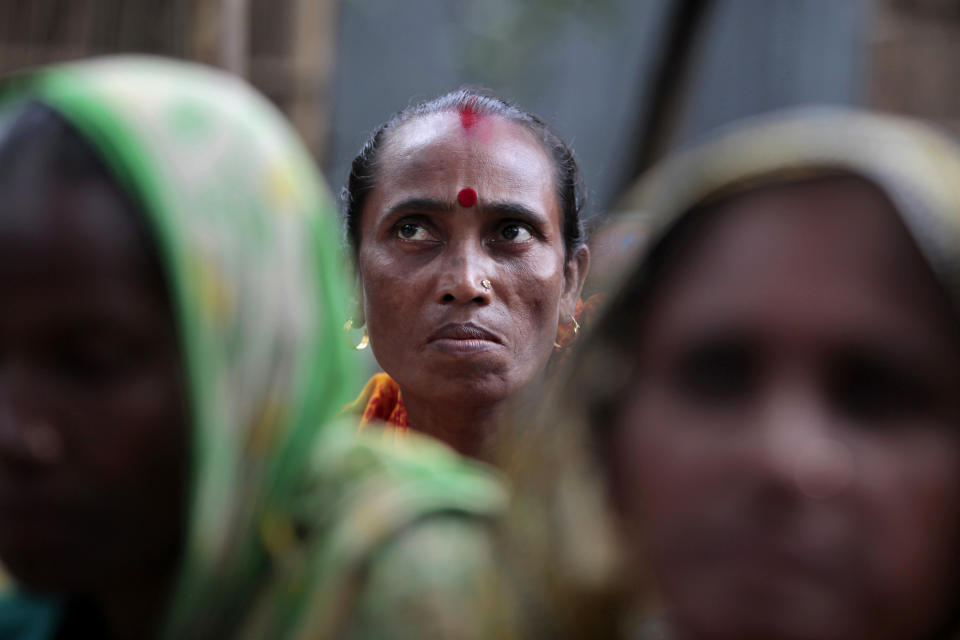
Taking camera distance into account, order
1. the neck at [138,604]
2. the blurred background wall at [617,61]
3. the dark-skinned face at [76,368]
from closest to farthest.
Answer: the dark-skinned face at [76,368]
the neck at [138,604]
the blurred background wall at [617,61]

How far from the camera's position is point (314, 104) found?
4738 millimetres

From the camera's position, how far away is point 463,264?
8.63 feet

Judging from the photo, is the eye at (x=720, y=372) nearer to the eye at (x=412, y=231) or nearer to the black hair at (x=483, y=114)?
the eye at (x=412, y=231)

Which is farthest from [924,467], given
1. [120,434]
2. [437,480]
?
[120,434]

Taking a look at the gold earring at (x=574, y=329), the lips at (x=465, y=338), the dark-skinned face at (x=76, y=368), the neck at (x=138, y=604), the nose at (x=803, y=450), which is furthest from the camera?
the gold earring at (x=574, y=329)

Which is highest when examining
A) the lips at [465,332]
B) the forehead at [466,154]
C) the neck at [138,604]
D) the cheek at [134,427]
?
the forehead at [466,154]

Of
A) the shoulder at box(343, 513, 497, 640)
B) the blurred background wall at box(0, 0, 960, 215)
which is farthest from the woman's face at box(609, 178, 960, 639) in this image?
the blurred background wall at box(0, 0, 960, 215)

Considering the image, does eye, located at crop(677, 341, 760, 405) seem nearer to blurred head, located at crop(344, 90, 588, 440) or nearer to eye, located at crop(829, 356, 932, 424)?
eye, located at crop(829, 356, 932, 424)

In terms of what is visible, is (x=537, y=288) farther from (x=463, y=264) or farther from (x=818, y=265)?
(x=818, y=265)

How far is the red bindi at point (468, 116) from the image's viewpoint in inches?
109

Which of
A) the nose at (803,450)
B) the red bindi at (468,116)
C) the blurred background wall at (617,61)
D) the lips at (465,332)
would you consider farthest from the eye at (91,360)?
the blurred background wall at (617,61)

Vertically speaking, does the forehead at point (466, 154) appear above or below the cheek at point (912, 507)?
above

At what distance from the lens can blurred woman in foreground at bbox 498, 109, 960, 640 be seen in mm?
1021

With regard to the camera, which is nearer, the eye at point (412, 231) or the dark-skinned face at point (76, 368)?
the dark-skinned face at point (76, 368)
